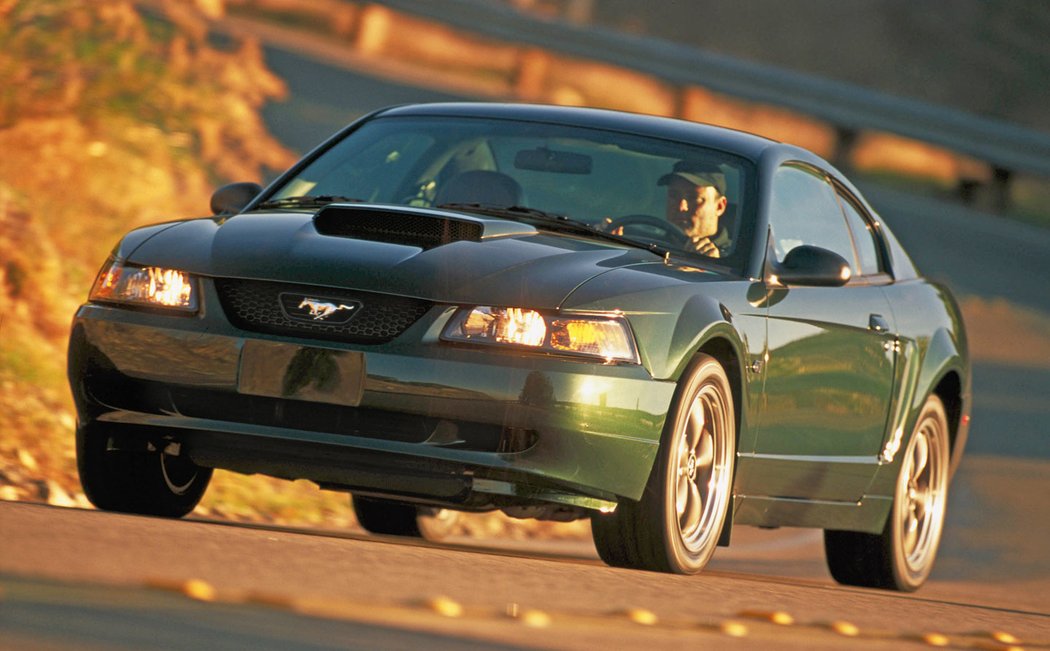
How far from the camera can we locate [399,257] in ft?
22.8

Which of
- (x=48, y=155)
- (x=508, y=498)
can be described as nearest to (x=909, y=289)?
(x=508, y=498)

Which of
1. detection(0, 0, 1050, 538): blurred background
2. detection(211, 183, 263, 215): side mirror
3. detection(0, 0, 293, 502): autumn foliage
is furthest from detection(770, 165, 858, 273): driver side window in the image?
detection(0, 0, 293, 502): autumn foliage

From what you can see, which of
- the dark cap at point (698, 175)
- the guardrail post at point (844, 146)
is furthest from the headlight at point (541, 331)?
the guardrail post at point (844, 146)

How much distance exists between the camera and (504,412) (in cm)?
671

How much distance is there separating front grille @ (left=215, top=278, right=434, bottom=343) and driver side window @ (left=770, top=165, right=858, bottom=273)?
198 cm

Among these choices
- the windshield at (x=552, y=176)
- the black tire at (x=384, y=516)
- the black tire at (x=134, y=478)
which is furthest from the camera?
the black tire at (x=384, y=516)

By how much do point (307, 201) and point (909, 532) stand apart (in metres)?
3.11

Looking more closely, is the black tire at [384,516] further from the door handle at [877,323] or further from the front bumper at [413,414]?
the front bumper at [413,414]

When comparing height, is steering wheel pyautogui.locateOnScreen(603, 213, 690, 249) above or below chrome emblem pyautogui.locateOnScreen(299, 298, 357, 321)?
above

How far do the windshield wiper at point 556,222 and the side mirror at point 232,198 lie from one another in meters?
0.82

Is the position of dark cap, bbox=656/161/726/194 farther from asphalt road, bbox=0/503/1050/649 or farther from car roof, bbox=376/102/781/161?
asphalt road, bbox=0/503/1050/649

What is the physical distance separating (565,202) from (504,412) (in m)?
1.60

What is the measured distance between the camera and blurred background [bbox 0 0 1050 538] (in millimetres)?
10977

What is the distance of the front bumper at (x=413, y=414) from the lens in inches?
265
